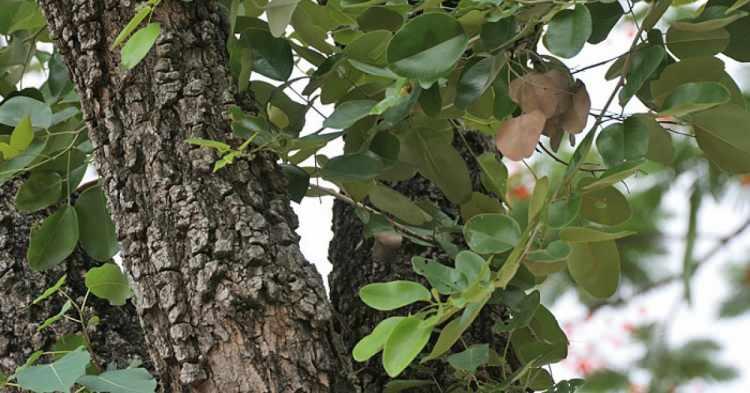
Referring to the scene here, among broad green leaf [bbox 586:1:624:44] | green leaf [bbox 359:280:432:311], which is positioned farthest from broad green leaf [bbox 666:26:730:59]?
green leaf [bbox 359:280:432:311]

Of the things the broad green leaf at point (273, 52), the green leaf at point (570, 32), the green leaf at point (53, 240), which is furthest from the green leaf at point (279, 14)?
the green leaf at point (53, 240)

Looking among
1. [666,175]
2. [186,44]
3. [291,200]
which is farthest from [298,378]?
[666,175]

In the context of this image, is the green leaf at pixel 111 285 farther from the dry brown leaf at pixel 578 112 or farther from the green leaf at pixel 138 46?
the dry brown leaf at pixel 578 112

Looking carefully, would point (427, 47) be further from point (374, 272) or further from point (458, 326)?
point (374, 272)

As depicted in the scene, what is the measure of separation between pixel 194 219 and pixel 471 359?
0.70ft

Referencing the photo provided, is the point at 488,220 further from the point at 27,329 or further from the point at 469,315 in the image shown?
the point at 27,329

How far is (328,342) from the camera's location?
0.68m

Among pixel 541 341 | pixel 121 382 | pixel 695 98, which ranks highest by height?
pixel 695 98

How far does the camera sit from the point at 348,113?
0.65 metres

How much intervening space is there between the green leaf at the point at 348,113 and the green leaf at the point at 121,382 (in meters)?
0.21

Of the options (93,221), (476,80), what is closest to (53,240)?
(93,221)

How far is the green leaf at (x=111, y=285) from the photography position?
2.47 ft

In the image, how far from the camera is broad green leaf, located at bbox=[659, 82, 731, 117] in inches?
20.8

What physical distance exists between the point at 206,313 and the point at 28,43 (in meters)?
0.41
